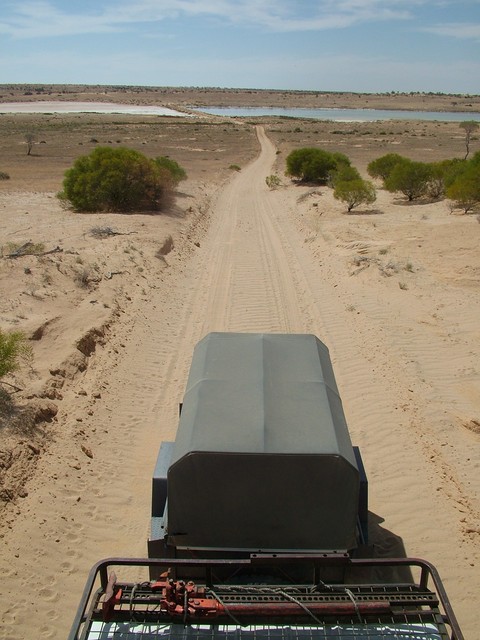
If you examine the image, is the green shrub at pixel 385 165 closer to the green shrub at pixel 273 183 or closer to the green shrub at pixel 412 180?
the green shrub at pixel 412 180

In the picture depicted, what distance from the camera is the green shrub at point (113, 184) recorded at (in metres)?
24.7

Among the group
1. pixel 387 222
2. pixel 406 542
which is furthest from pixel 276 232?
pixel 406 542

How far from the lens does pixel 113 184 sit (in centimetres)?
2470

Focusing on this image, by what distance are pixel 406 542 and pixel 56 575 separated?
4.02m

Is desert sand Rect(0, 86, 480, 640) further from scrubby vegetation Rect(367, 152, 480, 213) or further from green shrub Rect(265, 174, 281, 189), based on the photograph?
green shrub Rect(265, 174, 281, 189)

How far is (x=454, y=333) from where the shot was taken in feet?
40.9

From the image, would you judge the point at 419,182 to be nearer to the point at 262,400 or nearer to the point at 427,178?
the point at 427,178

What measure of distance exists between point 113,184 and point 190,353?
50.3ft

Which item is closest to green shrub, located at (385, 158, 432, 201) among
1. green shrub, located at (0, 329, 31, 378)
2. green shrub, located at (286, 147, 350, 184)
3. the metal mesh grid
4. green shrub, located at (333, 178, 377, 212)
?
green shrub, located at (333, 178, 377, 212)

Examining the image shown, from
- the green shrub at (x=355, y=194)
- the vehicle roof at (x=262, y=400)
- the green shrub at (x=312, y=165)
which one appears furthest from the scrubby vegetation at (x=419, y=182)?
the vehicle roof at (x=262, y=400)

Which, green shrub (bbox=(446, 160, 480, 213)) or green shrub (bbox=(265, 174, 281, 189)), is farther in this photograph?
green shrub (bbox=(265, 174, 281, 189))

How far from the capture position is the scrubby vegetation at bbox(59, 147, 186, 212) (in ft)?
81.2

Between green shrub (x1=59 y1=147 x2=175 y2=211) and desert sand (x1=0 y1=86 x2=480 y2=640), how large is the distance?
1.13 meters

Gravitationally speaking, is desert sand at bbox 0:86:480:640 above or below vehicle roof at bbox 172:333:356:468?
below
